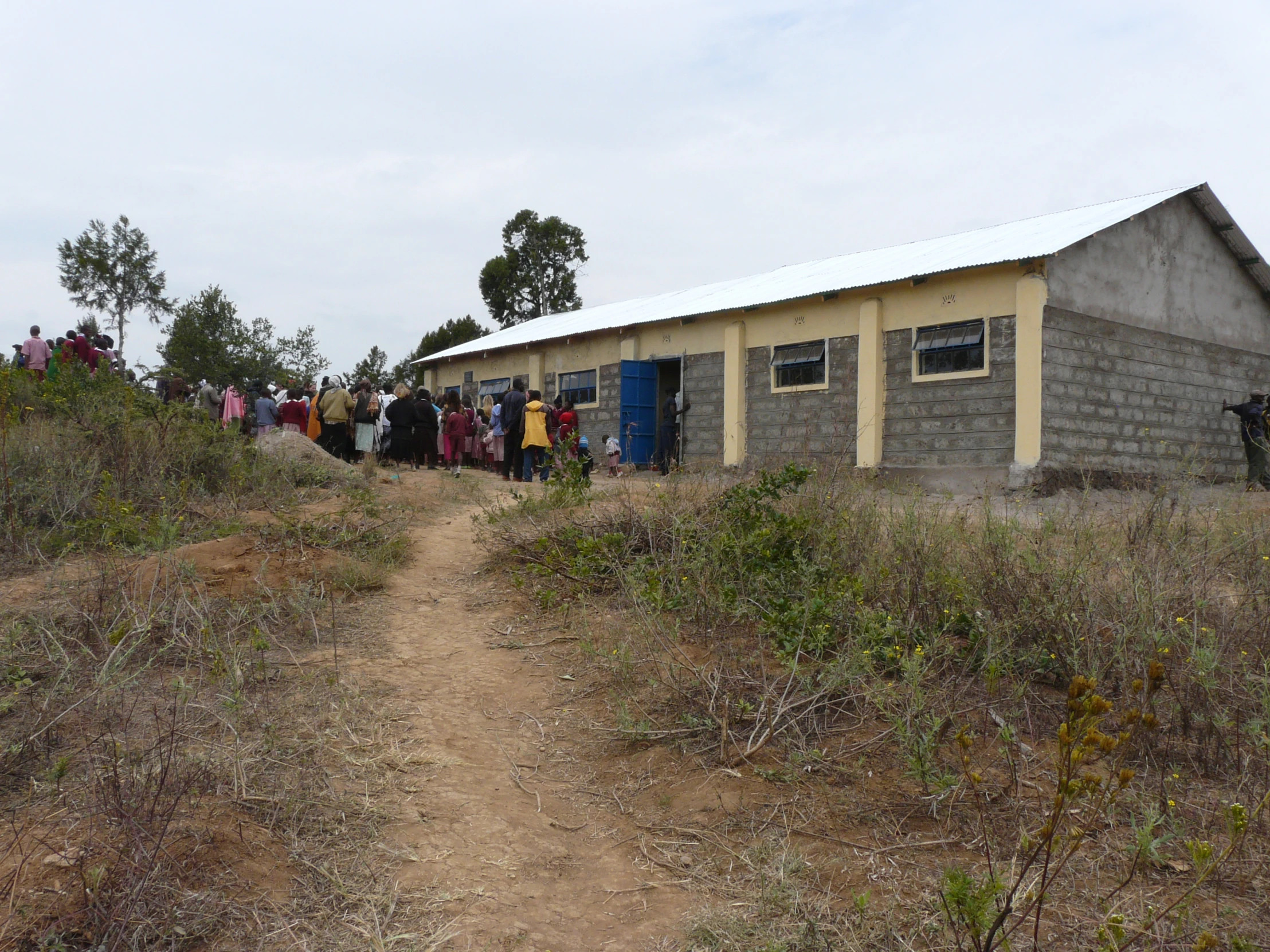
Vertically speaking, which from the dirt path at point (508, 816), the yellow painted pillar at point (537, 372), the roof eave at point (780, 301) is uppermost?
the roof eave at point (780, 301)

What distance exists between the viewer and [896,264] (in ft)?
43.9

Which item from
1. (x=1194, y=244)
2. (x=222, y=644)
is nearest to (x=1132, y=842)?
(x=222, y=644)

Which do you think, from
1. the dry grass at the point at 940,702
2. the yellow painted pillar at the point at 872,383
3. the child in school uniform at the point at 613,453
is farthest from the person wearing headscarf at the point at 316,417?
the dry grass at the point at 940,702

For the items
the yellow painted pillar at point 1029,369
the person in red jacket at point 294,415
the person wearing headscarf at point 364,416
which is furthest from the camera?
the person in red jacket at point 294,415

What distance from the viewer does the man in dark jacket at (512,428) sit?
12188 mm

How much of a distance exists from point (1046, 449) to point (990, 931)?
9.86 metres

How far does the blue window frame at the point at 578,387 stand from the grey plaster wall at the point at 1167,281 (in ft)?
27.8

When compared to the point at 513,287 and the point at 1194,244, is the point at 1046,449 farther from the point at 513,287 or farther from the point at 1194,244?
the point at 513,287

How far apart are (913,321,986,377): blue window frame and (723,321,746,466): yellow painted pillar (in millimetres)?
3049

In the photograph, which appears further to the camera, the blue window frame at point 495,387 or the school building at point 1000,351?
the blue window frame at point 495,387

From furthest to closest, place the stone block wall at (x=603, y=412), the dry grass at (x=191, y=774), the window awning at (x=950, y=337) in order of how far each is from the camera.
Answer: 1. the stone block wall at (x=603, y=412)
2. the window awning at (x=950, y=337)
3. the dry grass at (x=191, y=774)

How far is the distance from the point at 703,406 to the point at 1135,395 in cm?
617

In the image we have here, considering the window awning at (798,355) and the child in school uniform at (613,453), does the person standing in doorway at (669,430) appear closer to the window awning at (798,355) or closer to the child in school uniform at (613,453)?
the child in school uniform at (613,453)

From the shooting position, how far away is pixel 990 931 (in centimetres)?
206
